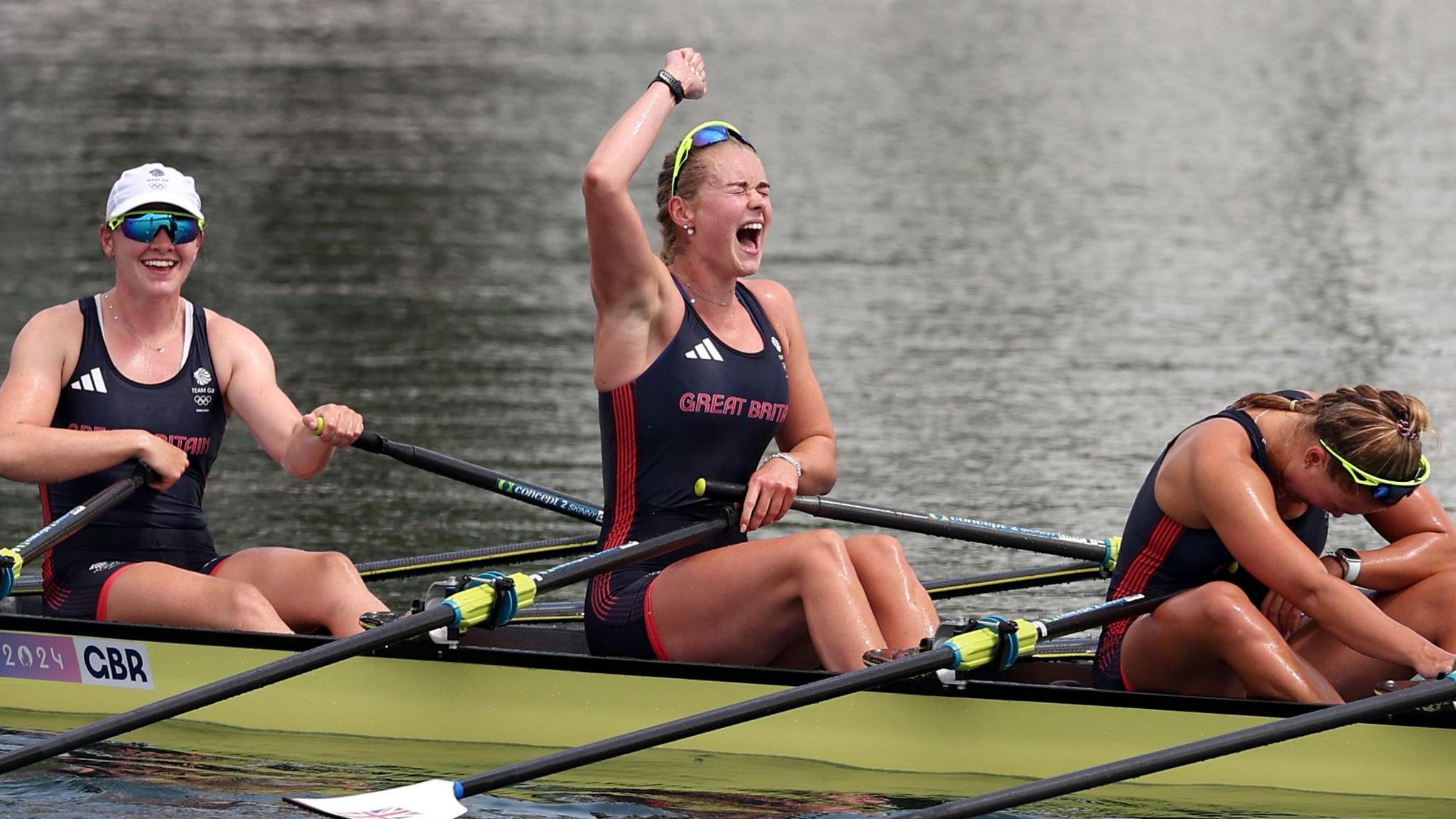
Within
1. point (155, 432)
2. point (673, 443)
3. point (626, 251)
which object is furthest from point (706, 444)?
point (155, 432)

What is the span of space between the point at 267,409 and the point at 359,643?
1091 millimetres

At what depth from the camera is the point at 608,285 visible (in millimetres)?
6223

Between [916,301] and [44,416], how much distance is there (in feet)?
32.3

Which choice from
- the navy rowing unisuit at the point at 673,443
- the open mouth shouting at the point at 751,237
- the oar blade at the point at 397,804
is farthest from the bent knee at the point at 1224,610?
the oar blade at the point at 397,804

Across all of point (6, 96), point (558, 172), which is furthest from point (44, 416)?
point (6, 96)

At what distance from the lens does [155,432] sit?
7012mm

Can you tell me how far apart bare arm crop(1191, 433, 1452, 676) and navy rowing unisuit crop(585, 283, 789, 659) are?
140cm

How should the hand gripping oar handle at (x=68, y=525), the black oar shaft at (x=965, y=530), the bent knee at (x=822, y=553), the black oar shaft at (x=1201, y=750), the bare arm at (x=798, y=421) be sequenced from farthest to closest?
the black oar shaft at (x=965, y=530), the hand gripping oar handle at (x=68, y=525), the bare arm at (x=798, y=421), the bent knee at (x=822, y=553), the black oar shaft at (x=1201, y=750)

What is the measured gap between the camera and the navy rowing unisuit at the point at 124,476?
6.97 metres

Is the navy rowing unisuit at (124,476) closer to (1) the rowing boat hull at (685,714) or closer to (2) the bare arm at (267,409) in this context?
(2) the bare arm at (267,409)

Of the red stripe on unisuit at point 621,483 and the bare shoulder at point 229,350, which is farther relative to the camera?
the bare shoulder at point 229,350

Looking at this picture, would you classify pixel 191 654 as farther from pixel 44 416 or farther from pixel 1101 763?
pixel 1101 763

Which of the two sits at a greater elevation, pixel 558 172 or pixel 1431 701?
pixel 558 172

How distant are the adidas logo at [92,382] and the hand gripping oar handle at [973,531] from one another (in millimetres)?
2374
